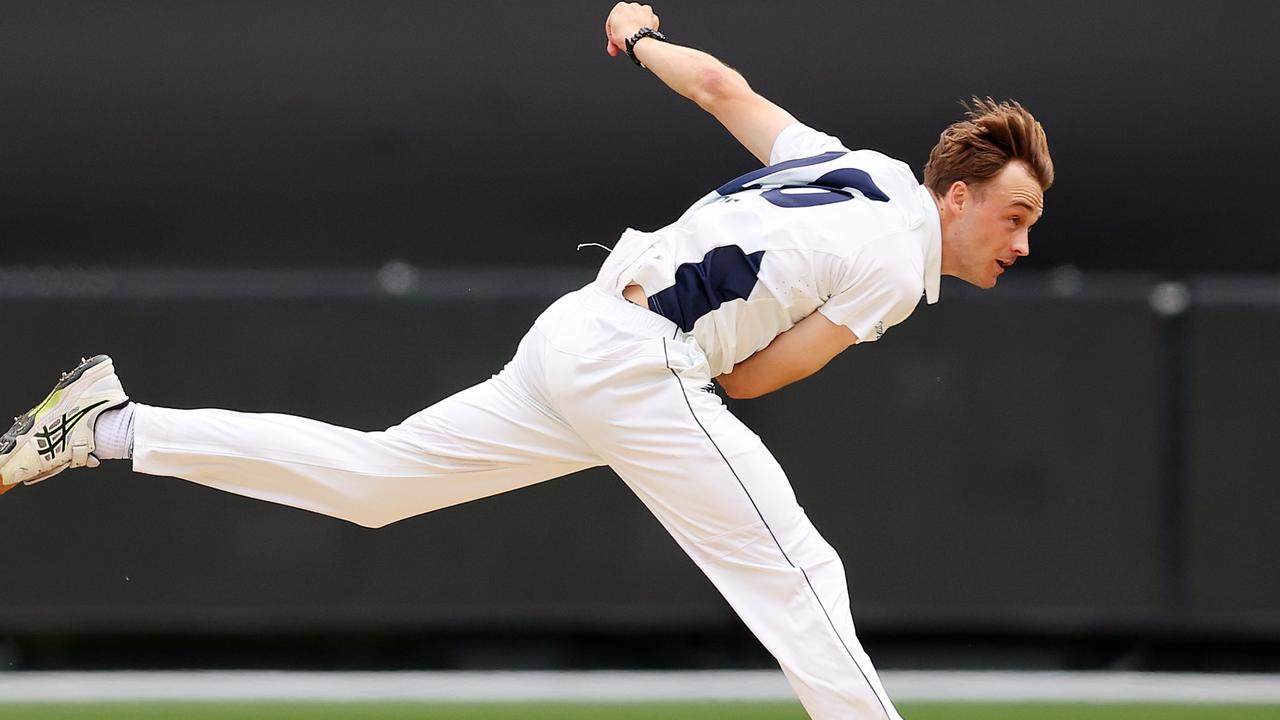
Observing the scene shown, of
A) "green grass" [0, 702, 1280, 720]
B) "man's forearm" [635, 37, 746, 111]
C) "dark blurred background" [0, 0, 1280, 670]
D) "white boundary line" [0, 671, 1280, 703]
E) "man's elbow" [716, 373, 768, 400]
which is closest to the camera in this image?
"man's elbow" [716, 373, 768, 400]

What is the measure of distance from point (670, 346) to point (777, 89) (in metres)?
3.32

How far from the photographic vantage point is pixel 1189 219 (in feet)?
21.7

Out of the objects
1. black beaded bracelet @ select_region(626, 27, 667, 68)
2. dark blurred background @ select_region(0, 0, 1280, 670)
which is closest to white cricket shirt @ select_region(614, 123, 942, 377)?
black beaded bracelet @ select_region(626, 27, 667, 68)

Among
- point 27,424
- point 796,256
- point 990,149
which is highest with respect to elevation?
point 990,149

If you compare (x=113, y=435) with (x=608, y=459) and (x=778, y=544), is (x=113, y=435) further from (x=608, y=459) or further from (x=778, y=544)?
(x=778, y=544)

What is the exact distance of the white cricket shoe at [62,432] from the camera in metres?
3.74

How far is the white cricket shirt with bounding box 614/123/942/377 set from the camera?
3498 mm

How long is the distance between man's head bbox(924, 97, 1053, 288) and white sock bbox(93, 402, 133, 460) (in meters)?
1.99

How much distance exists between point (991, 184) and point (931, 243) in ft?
0.64

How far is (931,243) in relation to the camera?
3.63 meters

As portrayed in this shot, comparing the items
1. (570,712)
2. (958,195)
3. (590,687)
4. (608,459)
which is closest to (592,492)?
(590,687)

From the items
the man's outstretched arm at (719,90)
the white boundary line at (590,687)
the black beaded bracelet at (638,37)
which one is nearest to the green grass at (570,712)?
the white boundary line at (590,687)

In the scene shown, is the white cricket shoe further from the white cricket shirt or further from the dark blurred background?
the dark blurred background

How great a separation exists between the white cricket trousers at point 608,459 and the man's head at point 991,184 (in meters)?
0.68
